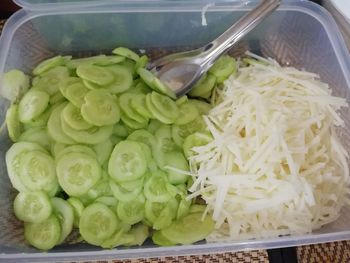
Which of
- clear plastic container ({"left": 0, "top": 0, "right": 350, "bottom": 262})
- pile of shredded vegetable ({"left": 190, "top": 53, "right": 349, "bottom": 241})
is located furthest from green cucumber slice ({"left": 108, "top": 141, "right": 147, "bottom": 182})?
clear plastic container ({"left": 0, "top": 0, "right": 350, "bottom": 262})

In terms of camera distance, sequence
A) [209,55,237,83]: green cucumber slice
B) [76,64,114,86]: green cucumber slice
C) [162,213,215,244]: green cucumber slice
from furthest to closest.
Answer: [209,55,237,83]: green cucumber slice < [76,64,114,86]: green cucumber slice < [162,213,215,244]: green cucumber slice

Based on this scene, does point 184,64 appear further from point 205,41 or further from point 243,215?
point 243,215

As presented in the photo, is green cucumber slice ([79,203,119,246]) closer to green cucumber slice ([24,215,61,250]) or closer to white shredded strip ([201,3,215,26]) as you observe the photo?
green cucumber slice ([24,215,61,250])

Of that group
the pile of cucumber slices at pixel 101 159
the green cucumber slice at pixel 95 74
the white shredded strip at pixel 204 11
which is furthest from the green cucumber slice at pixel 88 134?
the white shredded strip at pixel 204 11

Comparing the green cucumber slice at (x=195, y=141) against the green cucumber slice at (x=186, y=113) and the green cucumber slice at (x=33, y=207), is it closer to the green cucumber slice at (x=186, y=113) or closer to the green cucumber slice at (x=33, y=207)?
the green cucumber slice at (x=186, y=113)

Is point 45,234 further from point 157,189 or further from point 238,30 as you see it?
point 238,30

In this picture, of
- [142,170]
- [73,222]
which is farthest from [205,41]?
[73,222]
